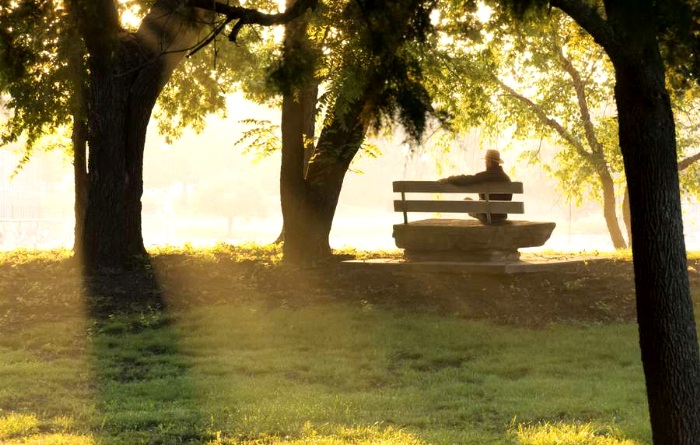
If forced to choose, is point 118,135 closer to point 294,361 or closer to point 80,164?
point 80,164

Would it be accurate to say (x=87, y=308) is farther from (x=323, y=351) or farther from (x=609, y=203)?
(x=609, y=203)

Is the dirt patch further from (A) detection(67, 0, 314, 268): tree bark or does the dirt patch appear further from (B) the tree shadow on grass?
(A) detection(67, 0, 314, 268): tree bark

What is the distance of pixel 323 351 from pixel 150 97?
20.6ft

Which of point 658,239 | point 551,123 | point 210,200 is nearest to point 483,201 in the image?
point 658,239

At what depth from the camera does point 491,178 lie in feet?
44.5

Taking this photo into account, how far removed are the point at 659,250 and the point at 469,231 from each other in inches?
279

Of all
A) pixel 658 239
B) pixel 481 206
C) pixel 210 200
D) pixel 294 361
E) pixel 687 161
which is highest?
pixel 210 200

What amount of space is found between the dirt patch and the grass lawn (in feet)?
0.14

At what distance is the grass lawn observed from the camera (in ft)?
27.3

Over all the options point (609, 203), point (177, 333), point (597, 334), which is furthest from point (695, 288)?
point (609, 203)

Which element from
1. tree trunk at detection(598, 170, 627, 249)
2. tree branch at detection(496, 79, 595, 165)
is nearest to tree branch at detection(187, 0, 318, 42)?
tree branch at detection(496, 79, 595, 165)

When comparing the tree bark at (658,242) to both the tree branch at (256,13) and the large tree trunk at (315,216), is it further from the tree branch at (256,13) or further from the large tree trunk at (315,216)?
the large tree trunk at (315,216)

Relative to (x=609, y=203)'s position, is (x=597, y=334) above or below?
below

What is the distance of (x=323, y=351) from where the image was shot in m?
12.2
